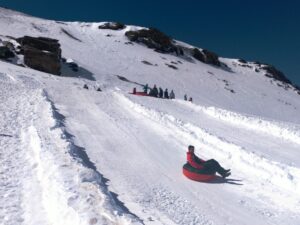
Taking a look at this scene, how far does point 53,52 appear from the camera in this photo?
4553 centimetres

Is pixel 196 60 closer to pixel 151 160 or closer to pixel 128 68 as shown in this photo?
pixel 128 68

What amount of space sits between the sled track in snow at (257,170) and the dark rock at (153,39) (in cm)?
6746

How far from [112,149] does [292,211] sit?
625cm

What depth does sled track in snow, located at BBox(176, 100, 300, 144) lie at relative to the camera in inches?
750

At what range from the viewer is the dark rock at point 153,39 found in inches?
3319

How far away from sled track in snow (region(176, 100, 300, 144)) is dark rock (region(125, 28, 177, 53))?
57.5 meters

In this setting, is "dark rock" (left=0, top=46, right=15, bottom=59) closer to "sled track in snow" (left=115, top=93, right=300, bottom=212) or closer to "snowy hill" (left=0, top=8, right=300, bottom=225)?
"snowy hill" (left=0, top=8, right=300, bottom=225)

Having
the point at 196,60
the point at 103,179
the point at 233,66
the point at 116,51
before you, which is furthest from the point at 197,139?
the point at 233,66

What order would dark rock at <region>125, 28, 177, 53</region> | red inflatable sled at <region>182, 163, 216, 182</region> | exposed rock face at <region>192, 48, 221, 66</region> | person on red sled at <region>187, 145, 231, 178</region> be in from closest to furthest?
1. red inflatable sled at <region>182, 163, 216, 182</region>
2. person on red sled at <region>187, 145, 231, 178</region>
3. dark rock at <region>125, 28, 177, 53</region>
4. exposed rock face at <region>192, 48, 221, 66</region>

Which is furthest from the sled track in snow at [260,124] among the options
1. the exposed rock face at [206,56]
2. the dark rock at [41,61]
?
the exposed rock face at [206,56]

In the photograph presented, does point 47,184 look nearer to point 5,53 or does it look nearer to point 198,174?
point 198,174

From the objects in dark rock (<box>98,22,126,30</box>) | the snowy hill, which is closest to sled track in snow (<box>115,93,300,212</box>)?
the snowy hill

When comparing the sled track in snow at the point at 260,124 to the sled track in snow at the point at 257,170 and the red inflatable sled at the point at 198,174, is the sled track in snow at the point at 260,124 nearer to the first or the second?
the sled track in snow at the point at 257,170

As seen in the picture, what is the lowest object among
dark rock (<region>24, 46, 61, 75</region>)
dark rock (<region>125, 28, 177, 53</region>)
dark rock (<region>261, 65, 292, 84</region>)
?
dark rock (<region>24, 46, 61, 75</region>)
